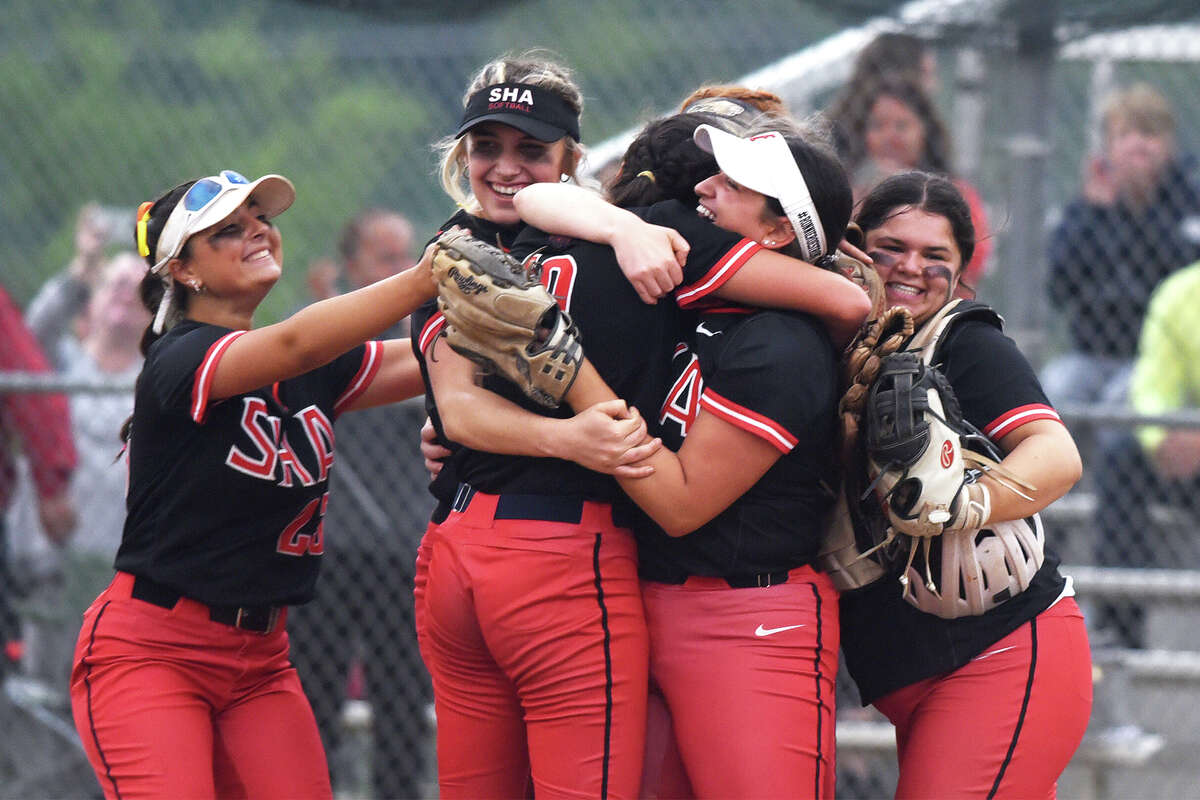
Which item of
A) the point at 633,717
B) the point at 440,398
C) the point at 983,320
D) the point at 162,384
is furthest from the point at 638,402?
the point at 162,384

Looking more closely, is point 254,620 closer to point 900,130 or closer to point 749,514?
point 749,514

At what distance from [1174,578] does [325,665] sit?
291 cm

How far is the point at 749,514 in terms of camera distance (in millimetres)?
2461

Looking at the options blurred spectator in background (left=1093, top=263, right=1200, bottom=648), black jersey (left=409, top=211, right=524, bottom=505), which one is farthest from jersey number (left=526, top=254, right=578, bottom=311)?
blurred spectator in background (left=1093, top=263, right=1200, bottom=648)

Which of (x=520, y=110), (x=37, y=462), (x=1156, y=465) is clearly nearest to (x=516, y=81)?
(x=520, y=110)

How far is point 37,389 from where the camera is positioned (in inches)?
180

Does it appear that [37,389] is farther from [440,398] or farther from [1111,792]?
[1111,792]

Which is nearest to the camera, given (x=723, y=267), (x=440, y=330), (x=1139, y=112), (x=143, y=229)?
(x=723, y=267)

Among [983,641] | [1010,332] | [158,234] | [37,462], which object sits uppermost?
[158,234]

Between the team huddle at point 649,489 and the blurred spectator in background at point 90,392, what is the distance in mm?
1839

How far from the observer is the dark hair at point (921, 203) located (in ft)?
9.09

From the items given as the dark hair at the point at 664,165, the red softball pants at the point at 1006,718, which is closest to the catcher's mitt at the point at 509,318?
the dark hair at the point at 664,165

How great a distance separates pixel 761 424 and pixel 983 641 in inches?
25.9

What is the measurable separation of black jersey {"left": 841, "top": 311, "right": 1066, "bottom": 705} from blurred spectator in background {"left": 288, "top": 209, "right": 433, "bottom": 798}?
7.49 ft
